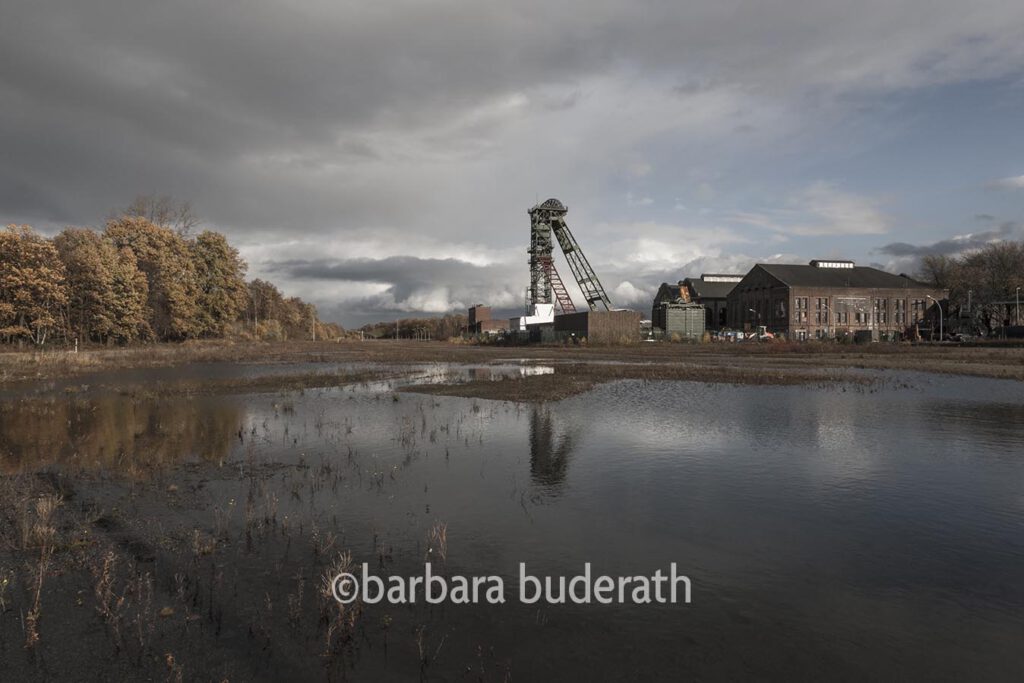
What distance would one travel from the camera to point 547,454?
1302cm

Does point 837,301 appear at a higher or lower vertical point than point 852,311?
higher

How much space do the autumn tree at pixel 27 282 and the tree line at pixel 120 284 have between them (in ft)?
0.24

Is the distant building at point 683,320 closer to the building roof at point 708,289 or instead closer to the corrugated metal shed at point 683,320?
the corrugated metal shed at point 683,320

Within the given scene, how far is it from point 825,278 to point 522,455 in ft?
360

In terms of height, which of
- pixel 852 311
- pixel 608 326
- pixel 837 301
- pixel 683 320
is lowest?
pixel 608 326

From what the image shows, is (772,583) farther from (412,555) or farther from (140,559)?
(140,559)

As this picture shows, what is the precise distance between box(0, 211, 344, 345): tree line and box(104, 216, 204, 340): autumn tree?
0.33 feet

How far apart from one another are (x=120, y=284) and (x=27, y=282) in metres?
8.38

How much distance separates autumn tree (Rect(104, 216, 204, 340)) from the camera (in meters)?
64.7

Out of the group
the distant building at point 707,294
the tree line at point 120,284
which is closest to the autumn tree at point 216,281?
the tree line at point 120,284

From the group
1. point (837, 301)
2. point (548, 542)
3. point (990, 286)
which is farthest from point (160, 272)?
point (990, 286)

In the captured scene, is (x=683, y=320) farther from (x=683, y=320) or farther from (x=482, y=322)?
(x=482, y=322)

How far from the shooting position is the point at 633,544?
24.9ft

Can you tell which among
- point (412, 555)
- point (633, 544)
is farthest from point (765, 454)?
point (412, 555)
